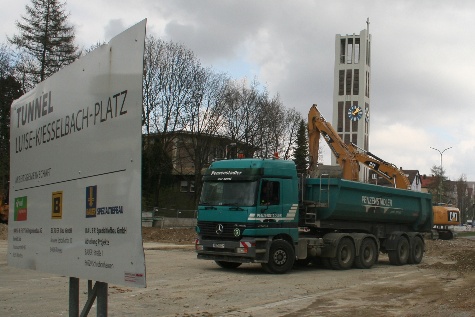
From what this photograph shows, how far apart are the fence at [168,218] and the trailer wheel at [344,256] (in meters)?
28.3

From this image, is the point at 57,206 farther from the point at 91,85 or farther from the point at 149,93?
the point at 149,93

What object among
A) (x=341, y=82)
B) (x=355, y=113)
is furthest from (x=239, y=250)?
A: (x=341, y=82)

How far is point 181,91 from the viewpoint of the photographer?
55750 millimetres

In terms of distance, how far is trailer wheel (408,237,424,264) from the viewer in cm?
2342

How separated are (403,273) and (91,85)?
1730 centimetres

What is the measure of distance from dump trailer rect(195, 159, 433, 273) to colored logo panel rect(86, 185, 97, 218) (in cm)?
1456

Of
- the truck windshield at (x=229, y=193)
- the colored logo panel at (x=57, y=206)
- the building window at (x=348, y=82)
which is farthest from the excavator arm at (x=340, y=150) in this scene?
the building window at (x=348, y=82)

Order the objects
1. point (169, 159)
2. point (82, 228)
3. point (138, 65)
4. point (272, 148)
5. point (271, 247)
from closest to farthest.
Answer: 1. point (138, 65)
2. point (82, 228)
3. point (271, 247)
4. point (169, 159)
5. point (272, 148)

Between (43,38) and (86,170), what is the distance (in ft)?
145

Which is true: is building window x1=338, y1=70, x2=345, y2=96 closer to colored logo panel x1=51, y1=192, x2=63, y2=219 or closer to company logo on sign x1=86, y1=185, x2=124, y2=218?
colored logo panel x1=51, y1=192, x2=63, y2=219

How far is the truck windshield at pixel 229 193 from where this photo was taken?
59.9 feet

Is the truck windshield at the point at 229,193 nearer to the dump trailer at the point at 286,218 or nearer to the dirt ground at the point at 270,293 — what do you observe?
the dump trailer at the point at 286,218

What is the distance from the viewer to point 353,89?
319 feet

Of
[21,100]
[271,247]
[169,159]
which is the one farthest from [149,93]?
[21,100]
